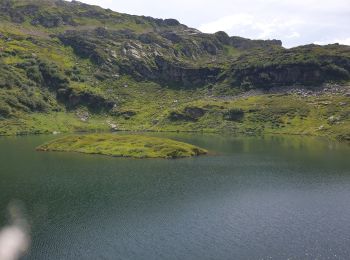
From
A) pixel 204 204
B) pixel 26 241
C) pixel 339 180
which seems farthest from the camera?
pixel 339 180

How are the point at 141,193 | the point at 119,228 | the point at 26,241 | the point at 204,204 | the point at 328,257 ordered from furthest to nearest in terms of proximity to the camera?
1. the point at 141,193
2. the point at 204,204
3. the point at 119,228
4. the point at 26,241
5. the point at 328,257

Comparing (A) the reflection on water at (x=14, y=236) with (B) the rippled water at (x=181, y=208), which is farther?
(B) the rippled water at (x=181, y=208)

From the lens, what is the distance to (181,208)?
112m

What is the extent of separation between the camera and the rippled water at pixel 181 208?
81875 mm

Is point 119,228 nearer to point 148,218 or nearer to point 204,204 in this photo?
point 148,218

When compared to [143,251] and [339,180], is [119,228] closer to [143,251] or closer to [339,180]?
[143,251]

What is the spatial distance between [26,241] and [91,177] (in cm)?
6744

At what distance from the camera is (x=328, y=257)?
77688mm

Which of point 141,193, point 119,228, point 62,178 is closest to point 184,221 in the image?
point 119,228

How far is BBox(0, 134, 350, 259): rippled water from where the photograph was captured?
3223 inches

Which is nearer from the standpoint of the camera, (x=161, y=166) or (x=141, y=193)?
(x=141, y=193)

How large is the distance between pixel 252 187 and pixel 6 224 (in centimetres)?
7679

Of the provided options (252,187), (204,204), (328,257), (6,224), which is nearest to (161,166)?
Answer: (252,187)

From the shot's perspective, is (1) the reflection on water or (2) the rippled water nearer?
(1) the reflection on water
